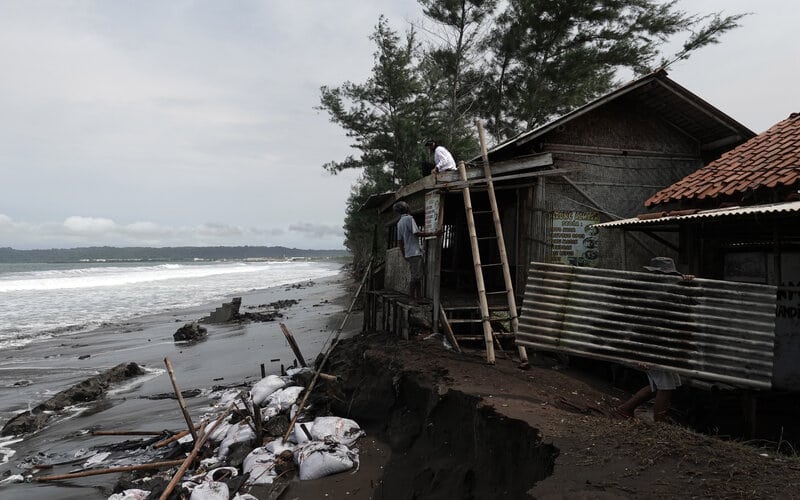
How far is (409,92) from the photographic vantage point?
23.8 meters

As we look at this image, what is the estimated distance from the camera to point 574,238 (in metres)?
8.81

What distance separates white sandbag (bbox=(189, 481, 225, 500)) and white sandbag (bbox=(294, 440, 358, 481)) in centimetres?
87

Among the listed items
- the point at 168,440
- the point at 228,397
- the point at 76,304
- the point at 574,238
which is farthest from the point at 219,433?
the point at 76,304

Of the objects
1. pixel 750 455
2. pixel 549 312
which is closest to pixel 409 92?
pixel 549 312

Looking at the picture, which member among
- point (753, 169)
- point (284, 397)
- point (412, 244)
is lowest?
point (284, 397)

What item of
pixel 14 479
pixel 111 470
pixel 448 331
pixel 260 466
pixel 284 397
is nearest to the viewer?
pixel 260 466

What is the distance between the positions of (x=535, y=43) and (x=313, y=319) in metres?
14.6

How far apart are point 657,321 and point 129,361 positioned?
12862 mm

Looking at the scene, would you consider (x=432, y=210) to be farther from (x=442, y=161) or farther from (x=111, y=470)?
(x=111, y=470)

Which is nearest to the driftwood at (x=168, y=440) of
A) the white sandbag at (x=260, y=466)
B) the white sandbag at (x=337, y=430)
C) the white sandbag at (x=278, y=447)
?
the white sandbag at (x=260, y=466)

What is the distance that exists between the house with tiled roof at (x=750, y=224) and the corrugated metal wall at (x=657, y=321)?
132 centimetres

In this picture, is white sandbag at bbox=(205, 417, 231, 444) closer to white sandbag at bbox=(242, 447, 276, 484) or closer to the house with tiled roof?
white sandbag at bbox=(242, 447, 276, 484)

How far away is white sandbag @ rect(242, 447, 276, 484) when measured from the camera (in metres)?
5.53

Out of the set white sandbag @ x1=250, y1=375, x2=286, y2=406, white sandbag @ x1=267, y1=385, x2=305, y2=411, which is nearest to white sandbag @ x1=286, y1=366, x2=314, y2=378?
white sandbag @ x1=250, y1=375, x2=286, y2=406
